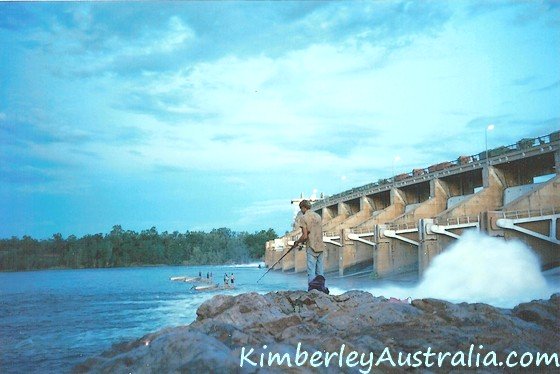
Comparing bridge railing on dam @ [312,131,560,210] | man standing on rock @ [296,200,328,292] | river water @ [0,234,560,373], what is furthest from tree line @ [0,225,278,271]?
man standing on rock @ [296,200,328,292]

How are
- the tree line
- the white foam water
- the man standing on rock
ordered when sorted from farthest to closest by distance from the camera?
1. the tree line
2. the white foam water
3. the man standing on rock

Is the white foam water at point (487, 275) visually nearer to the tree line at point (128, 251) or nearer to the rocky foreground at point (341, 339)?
the rocky foreground at point (341, 339)

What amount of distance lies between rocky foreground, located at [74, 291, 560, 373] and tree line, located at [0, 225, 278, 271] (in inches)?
5789

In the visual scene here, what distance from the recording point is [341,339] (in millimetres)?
6137

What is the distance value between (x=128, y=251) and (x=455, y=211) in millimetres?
142159

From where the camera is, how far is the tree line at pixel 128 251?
499 ft

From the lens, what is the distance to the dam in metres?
24.8

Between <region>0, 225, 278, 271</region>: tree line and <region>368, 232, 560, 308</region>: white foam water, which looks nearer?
<region>368, 232, 560, 308</region>: white foam water

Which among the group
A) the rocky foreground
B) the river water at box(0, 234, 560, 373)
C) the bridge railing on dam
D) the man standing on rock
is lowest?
the river water at box(0, 234, 560, 373)

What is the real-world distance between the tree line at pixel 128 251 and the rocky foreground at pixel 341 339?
147036 millimetres

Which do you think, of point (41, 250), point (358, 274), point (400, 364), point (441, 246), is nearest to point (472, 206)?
point (441, 246)

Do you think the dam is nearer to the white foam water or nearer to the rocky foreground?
the white foam water

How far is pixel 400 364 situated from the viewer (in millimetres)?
5719

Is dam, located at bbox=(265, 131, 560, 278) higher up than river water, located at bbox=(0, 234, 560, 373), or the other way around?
dam, located at bbox=(265, 131, 560, 278)
